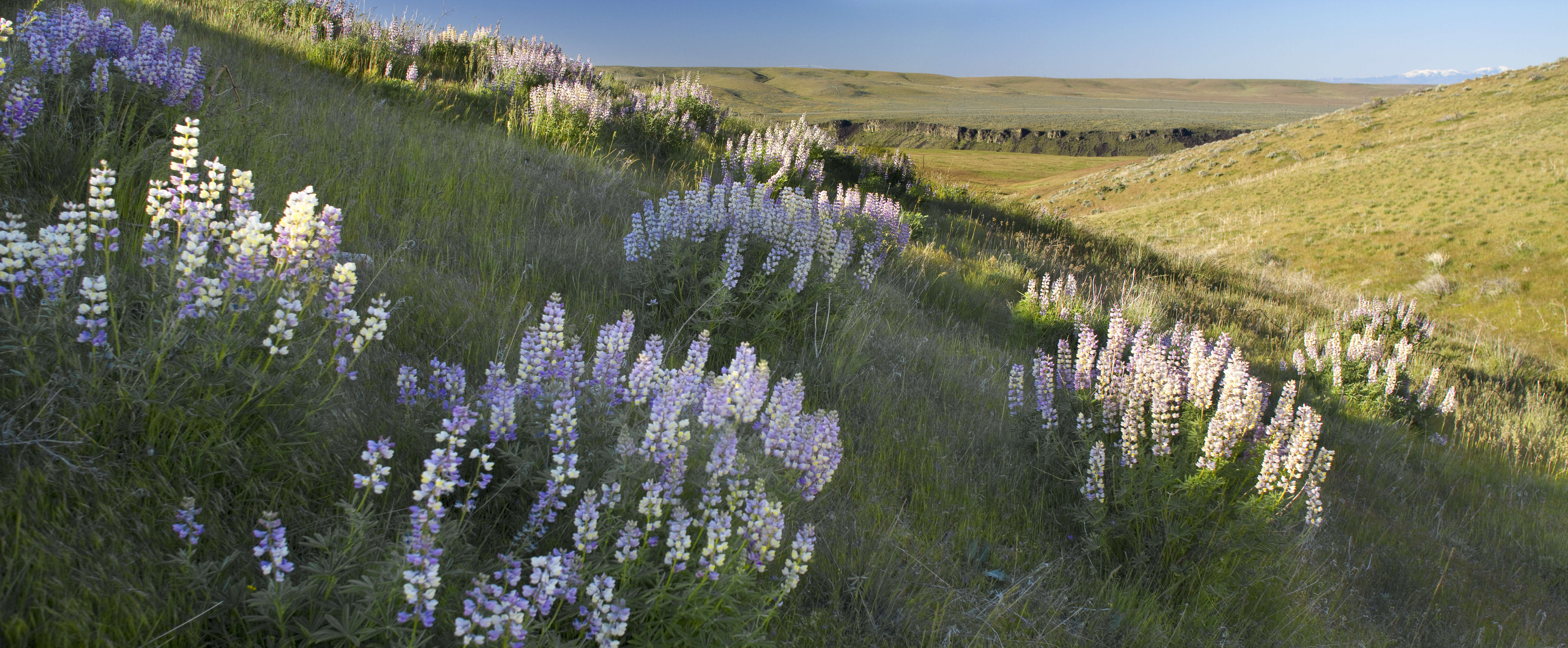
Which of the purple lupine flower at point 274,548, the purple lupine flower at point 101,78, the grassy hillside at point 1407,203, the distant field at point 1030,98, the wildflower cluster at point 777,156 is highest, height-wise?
the distant field at point 1030,98

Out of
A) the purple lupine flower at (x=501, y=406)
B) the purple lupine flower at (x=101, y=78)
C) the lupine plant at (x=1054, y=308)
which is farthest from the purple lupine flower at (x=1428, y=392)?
the purple lupine flower at (x=101, y=78)

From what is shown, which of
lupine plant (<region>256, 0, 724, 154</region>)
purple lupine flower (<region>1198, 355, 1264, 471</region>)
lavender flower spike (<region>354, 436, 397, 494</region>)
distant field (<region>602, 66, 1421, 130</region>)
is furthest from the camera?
distant field (<region>602, 66, 1421, 130</region>)

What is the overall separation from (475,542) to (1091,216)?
43.5 m

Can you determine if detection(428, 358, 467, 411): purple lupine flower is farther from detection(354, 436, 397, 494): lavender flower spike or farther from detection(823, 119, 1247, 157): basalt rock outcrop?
detection(823, 119, 1247, 157): basalt rock outcrop

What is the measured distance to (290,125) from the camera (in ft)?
14.9

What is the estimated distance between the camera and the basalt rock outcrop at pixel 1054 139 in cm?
8919

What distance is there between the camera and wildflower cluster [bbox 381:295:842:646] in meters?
1.39

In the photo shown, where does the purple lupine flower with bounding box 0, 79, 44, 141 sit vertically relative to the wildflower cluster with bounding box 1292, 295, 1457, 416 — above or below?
above

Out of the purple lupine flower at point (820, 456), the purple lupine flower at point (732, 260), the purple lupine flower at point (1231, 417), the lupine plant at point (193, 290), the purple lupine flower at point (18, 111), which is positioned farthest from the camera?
the purple lupine flower at point (732, 260)

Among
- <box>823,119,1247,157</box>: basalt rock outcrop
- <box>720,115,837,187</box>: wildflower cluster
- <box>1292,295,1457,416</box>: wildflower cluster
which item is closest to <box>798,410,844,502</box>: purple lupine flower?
<box>720,115,837,187</box>: wildflower cluster

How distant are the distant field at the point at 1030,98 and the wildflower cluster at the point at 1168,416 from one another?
7529cm

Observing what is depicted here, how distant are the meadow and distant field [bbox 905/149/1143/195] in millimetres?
51772

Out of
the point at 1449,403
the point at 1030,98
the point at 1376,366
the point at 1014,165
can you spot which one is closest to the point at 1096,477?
the point at 1376,366

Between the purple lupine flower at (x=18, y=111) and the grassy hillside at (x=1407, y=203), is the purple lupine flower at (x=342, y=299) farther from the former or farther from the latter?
the grassy hillside at (x=1407, y=203)
